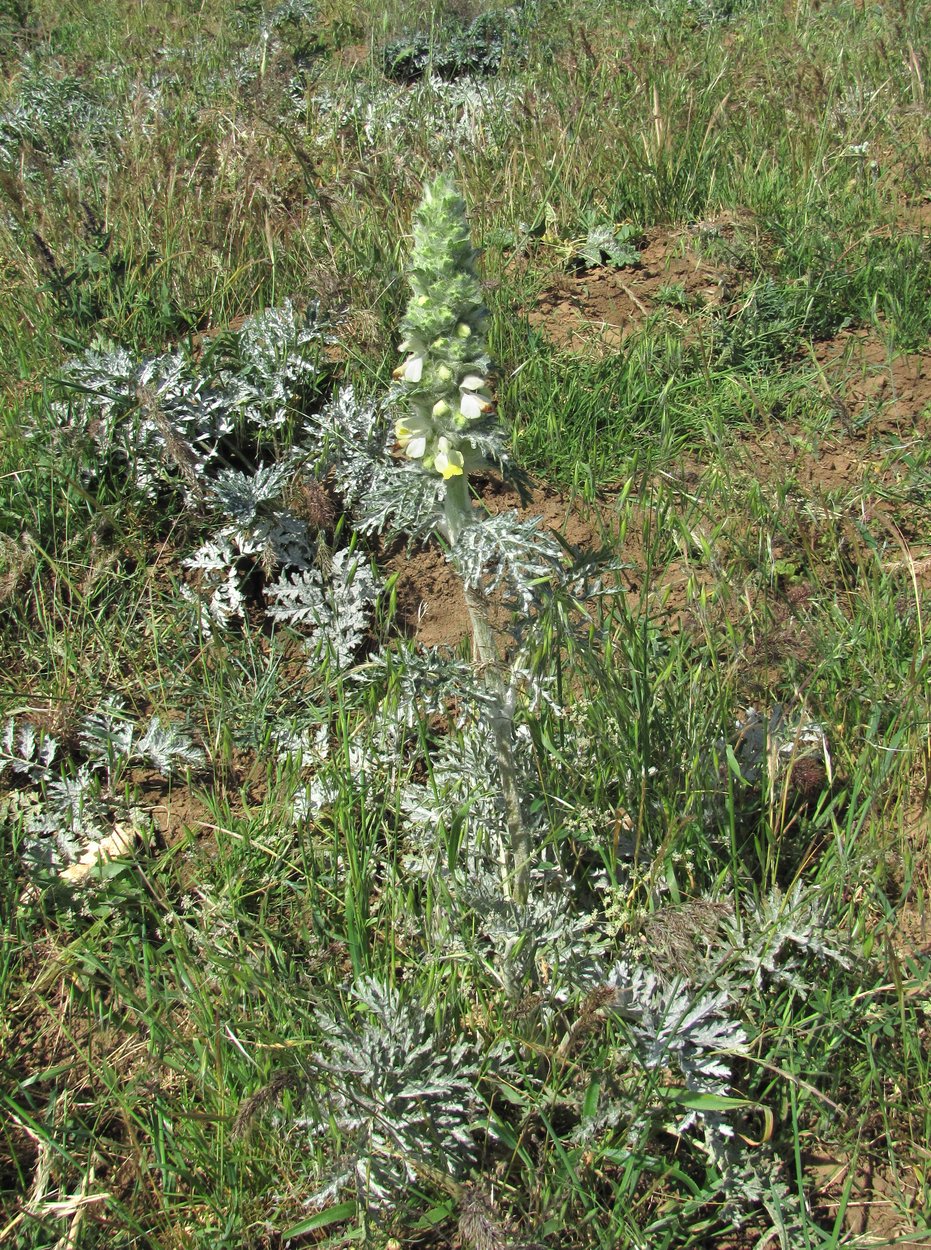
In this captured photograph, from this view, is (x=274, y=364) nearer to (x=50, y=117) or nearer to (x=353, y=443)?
(x=353, y=443)

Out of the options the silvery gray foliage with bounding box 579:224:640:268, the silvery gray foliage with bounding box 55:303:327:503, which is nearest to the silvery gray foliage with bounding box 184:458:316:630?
the silvery gray foliage with bounding box 55:303:327:503

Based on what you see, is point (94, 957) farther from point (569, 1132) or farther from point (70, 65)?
point (70, 65)

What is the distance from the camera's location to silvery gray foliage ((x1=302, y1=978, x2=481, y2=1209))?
1.79m

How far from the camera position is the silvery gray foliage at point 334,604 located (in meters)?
2.95

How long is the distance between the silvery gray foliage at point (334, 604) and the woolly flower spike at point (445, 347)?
111 centimetres

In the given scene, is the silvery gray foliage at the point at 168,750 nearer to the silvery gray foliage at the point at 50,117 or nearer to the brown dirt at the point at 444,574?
the brown dirt at the point at 444,574

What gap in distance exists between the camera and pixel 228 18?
289 inches

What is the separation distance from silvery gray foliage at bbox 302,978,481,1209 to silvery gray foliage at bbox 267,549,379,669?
1.19 meters

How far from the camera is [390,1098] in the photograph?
1.85 m

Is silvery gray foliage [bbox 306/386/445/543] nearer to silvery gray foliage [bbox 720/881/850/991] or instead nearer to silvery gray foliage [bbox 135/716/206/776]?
silvery gray foliage [bbox 135/716/206/776]

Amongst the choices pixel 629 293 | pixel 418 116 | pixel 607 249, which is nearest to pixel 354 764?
pixel 629 293

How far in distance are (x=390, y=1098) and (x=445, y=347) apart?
147 cm

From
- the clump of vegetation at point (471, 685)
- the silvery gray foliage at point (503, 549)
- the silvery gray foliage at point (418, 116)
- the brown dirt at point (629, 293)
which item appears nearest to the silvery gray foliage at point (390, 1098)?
the clump of vegetation at point (471, 685)

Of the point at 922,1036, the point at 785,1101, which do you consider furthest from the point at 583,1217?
the point at 922,1036
